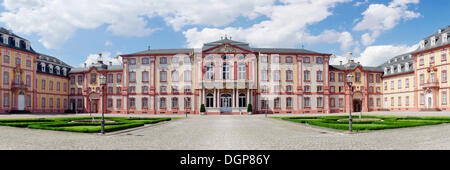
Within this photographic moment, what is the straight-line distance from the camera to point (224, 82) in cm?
5544

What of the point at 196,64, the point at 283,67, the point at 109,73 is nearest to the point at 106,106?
the point at 109,73

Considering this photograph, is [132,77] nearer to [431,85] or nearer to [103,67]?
[103,67]

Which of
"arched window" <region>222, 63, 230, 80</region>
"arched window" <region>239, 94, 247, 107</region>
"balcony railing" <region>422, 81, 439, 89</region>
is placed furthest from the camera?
Result: "arched window" <region>239, 94, 247, 107</region>

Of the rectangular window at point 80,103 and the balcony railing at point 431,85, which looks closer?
the balcony railing at point 431,85

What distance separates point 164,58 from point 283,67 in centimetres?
2235

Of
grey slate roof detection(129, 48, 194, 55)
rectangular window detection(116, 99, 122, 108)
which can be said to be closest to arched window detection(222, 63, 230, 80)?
grey slate roof detection(129, 48, 194, 55)

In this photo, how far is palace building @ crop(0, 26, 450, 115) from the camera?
5388 cm

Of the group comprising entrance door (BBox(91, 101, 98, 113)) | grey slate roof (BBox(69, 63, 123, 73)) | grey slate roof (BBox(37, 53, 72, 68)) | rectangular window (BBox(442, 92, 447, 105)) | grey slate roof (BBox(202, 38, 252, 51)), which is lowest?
entrance door (BBox(91, 101, 98, 113))

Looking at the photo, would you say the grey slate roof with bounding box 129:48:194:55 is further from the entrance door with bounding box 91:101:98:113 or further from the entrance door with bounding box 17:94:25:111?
the entrance door with bounding box 17:94:25:111

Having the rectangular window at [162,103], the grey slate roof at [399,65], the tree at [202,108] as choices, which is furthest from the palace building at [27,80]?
the grey slate roof at [399,65]

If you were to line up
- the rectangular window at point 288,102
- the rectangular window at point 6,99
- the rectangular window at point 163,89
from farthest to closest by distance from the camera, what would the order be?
the rectangular window at point 288,102 < the rectangular window at point 163,89 < the rectangular window at point 6,99

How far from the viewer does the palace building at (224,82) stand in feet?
177

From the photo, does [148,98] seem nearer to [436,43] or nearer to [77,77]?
[77,77]

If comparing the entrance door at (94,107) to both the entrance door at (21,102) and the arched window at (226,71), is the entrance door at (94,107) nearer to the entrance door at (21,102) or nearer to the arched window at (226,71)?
the entrance door at (21,102)
